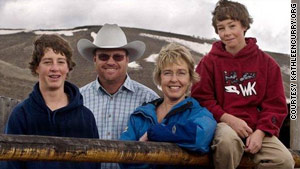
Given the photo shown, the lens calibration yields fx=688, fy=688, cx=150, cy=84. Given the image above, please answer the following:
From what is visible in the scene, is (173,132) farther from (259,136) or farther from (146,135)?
(259,136)

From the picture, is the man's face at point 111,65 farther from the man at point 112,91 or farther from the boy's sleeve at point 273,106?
the boy's sleeve at point 273,106

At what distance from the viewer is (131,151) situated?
12.1ft

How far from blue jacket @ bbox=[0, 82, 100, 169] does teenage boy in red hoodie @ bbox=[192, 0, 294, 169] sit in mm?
751

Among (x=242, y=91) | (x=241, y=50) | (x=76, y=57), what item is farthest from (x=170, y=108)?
(x=76, y=57)

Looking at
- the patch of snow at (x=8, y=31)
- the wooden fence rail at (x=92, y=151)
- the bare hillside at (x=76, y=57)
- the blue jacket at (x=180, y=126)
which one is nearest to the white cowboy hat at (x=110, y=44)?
the blue jacket at (x=180, y=126)

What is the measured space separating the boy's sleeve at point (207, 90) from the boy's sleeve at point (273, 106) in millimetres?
258

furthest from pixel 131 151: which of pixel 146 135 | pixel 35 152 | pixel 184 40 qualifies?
pixel 184 40

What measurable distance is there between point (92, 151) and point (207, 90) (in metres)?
1.00

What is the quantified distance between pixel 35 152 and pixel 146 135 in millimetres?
815

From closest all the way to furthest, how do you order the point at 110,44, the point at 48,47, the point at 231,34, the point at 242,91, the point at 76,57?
the point at 48,47 < the point at 242,91 < the point at 231,34 < the point at 110,44 < the point at 76,57

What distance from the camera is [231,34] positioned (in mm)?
4320

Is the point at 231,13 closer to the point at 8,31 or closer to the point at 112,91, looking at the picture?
the point at 112,91

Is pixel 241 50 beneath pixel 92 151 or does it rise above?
above

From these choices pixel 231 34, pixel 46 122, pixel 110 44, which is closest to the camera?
pixel 46 122
